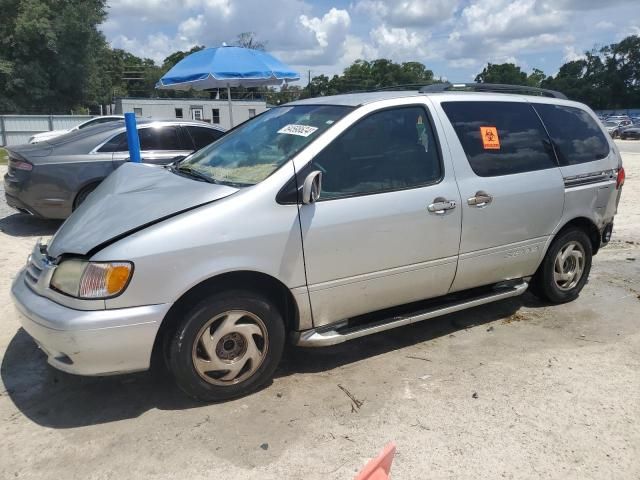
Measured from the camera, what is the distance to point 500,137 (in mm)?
4160

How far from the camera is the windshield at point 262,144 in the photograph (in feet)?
11.2

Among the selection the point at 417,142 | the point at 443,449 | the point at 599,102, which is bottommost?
the point at 443,449

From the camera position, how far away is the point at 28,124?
28.3 metres

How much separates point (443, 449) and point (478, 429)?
30cm

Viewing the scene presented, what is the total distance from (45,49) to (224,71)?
37.1m

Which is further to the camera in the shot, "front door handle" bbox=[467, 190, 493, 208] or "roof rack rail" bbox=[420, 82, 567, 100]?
"roof rack rail" bbox=[420, 82, 567, 100]

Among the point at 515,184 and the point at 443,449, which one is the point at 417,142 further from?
the point at 443,449

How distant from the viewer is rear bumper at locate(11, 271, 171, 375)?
279 cm

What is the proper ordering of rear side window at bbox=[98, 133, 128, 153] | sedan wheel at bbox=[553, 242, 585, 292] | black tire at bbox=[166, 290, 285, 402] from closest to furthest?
black tire at bbox=[166, 290, 285, 402] < sedan wheel at bbox=[553, 242, 585, 292] < rear side window at bbox=[98, 133, 128, 153]

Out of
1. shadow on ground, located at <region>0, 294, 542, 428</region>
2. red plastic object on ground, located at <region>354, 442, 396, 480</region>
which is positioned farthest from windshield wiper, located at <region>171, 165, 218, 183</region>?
red plastic object on ground, located at <region>354, 442, 396, 480</region>

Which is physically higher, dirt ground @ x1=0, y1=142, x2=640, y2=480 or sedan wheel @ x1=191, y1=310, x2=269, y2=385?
sedan wheel @ x1=191, y1=310, x2=269, y2=385

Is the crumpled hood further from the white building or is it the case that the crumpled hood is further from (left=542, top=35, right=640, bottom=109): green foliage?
(left=542, top=35, right=640, bottom=109): green foliage

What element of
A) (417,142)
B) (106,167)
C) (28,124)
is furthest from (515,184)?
(28,124)

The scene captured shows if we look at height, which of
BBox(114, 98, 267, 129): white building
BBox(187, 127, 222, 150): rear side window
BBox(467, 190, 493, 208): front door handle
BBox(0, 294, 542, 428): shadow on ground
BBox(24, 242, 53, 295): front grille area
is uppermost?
BBox(114, 98, 267, 129): white building
